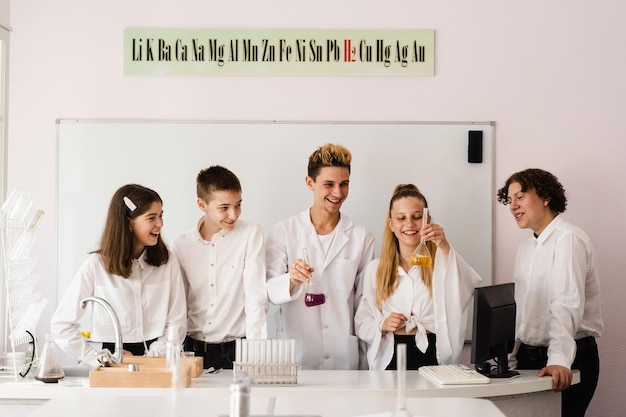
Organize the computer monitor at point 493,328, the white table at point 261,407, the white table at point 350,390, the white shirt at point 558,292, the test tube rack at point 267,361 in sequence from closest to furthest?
the white table at point 261,407, the white table at point 350,390, the test tube rack at point 267,361, the computer monitor at point 493,328, the white shirt at point 558,292

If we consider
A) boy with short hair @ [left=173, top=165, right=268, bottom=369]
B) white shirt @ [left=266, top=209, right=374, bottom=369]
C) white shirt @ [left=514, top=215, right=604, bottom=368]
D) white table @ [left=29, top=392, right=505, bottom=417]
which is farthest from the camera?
white shirt @ [left=266, top=209, right=374, bottom=369]

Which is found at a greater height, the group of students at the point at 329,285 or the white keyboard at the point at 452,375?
the group of students at the point at 329,285

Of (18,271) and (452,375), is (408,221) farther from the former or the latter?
(18,271)

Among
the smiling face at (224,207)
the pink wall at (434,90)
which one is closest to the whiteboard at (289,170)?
the pink wall at (434,90)

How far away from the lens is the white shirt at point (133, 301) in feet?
12.2

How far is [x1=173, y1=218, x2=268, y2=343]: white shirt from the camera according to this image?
13.0ft

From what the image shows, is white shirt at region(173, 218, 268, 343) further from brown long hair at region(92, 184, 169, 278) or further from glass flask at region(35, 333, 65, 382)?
glass flask at region(35, 333, 65, 382)

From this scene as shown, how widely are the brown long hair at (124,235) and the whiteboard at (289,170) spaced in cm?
82

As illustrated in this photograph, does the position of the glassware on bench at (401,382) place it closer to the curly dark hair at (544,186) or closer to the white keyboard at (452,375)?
the white keyboard at (452,375)

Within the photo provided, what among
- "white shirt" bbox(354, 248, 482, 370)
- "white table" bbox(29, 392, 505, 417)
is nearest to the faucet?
"white table" bbox(29, 392, 505, 417)

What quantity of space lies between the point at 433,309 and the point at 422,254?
0.28m

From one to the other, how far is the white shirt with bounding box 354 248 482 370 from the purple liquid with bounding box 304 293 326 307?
0.27 metres

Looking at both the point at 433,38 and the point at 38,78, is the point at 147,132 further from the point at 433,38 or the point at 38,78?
the point at 433,38

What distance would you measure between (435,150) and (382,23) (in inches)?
32.1
